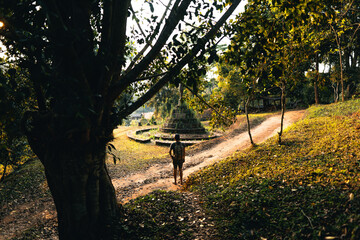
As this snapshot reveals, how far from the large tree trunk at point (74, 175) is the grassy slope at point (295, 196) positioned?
2447mm

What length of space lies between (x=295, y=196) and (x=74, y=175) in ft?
14.1

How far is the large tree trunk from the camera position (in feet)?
10.3

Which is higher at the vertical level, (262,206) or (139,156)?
(262,206)

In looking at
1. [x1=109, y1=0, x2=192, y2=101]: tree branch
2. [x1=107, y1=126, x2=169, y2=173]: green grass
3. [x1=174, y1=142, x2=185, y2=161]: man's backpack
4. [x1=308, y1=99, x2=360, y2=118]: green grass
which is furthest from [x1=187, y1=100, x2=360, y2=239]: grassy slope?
[x1=308, y1=99, x2=360, y2=118]: green grass

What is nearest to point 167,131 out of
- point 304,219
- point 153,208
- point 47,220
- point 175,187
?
point 175,187

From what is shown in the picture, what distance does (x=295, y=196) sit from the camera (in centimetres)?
433

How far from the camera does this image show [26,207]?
7.70 m

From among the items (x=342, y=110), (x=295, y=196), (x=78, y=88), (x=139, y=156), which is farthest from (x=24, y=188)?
(x=342, y=110)

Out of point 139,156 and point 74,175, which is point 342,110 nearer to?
point 139,156

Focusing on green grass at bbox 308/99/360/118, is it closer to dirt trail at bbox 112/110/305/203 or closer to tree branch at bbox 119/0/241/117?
dirt trail at bbox 112/110/305/203

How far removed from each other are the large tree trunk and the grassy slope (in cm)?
245

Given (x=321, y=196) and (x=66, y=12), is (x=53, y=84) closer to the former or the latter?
(x=66, y=12)

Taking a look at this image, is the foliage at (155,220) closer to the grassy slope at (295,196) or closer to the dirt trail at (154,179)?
the grassy slope at (295,196)

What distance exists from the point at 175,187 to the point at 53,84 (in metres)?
6.31
